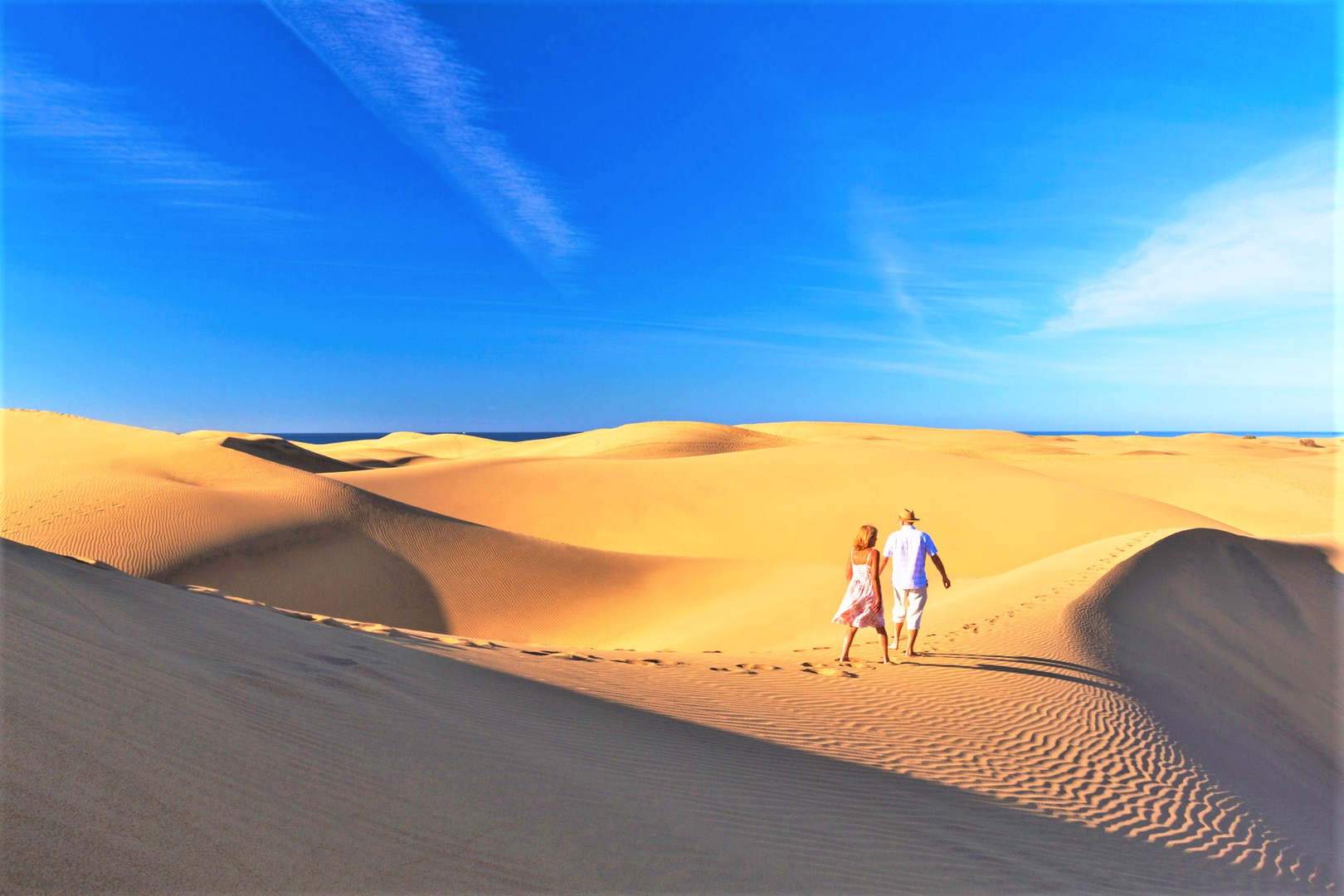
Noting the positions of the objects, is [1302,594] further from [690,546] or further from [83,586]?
[83,586]

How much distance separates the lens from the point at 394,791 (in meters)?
3.70

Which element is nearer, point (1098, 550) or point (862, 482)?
point (1098, 550)

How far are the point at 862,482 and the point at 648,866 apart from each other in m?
27.7

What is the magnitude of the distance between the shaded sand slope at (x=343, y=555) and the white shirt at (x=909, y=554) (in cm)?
635

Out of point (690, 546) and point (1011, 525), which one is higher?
point (1011, 525)

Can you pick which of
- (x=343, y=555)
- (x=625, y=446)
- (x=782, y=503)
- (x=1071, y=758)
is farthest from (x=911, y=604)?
(x=625, y=446)

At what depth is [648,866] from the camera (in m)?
3.61

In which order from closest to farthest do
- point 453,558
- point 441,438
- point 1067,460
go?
point 453,558
point 1067,460
point 441,438

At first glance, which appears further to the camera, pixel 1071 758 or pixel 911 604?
pixel 911 604

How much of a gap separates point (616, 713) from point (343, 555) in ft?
46.2

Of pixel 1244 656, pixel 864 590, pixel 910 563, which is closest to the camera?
pixel 864 590

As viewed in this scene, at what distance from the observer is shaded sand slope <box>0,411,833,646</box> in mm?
16141

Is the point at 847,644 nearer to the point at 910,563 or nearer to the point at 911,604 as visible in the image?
the point at 911,604

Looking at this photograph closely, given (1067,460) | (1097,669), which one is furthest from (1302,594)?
(1067,460)
